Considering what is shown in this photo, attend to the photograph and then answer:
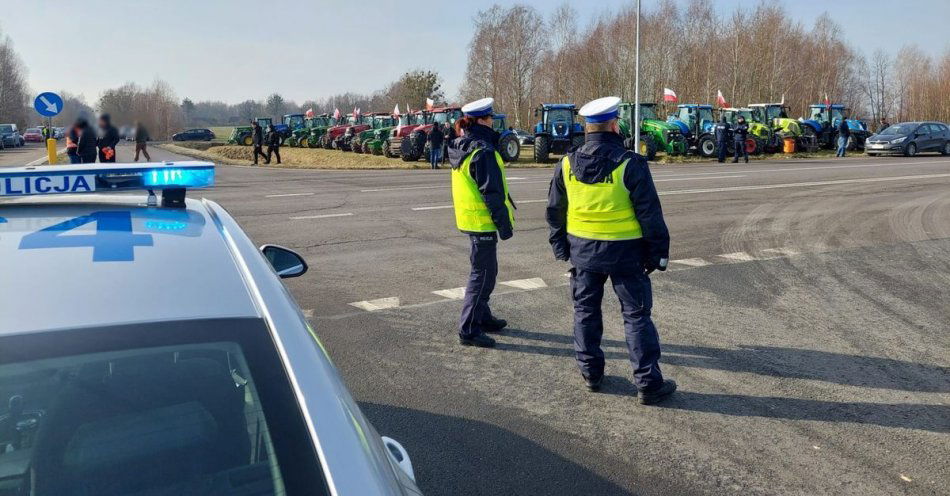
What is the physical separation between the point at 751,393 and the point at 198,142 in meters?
56.6

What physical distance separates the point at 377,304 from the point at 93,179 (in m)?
4.78

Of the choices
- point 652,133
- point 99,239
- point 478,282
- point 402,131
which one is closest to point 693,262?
point 478,282

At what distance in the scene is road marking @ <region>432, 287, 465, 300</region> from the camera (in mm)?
7613

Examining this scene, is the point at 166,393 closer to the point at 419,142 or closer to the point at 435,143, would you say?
the point at 435,143

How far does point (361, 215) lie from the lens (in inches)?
547

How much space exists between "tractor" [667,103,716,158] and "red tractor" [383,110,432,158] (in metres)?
10.5

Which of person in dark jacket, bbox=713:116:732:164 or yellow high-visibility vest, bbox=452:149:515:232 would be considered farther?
person in dark jacket, bbox=713:116:732:164

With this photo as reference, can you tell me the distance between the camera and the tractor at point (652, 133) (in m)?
31.5

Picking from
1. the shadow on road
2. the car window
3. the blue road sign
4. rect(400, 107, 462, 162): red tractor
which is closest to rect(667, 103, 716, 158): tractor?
rect(400, 107, 462, 162): red tractor

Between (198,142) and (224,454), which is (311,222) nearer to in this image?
(224,454)

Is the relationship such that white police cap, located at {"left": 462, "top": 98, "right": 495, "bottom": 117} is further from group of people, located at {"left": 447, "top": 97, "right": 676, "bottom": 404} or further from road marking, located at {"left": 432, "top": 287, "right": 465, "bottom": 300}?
road marking, located at {"left": 432, "top": 287, "right": 465, "bottom": 300}

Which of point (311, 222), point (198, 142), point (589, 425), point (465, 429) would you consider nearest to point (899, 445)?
point (589, 425)

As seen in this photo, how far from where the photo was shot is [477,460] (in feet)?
13.2

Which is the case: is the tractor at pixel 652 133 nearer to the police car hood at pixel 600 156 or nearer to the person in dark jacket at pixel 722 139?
the person in dark jacket at pixel 722 139
